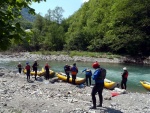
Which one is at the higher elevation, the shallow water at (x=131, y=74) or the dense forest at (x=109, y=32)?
the dense forest at (x=109, y=32)

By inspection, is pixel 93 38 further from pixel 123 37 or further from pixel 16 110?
pixel 16 110

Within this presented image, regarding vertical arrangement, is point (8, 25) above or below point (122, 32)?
below

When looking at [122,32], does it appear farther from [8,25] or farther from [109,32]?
[8,25]

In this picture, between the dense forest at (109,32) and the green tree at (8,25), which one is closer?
the green tree at (8,25)

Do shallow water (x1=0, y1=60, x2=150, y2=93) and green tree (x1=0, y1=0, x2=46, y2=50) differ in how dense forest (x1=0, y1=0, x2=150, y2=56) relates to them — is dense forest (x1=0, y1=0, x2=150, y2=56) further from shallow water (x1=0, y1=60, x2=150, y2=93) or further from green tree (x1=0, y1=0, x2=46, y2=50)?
green tree (x1=0, y1=0, x2=46, y2=50)

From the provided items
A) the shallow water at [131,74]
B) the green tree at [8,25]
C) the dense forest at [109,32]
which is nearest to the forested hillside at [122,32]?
the dense forest at [109,32]

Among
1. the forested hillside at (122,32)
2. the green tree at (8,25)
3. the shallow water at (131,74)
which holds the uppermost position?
the forested hillside at (122,32)

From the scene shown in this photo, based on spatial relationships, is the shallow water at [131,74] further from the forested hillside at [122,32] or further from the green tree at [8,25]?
the green tree at [8,25]

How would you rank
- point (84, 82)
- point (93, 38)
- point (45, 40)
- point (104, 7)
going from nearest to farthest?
point (84, 82) → point (93, 38) → point (104, 7) → point (45, 40)

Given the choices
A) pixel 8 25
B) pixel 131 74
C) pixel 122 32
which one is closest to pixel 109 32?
pixel 122 32

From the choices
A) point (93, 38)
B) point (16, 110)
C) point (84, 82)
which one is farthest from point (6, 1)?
point (93, 38)

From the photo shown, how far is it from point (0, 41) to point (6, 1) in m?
0.92

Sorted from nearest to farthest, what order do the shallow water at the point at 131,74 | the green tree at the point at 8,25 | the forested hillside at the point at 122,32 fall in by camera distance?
the green tree at the point at 8,25 < the shallow water at the point at 131,74 < the forested hillside at the point at 122,32

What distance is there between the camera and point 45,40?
8025 cm
